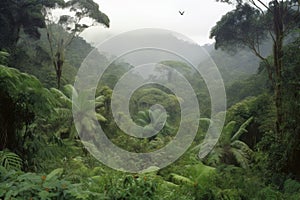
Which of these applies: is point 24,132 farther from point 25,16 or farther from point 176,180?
point 25,16

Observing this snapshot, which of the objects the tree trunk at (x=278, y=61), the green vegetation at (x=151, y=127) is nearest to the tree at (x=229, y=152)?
the green vegetation at (x=151, y=127)

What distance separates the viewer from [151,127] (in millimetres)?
Result: 12148

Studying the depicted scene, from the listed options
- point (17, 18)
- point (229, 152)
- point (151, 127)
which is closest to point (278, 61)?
point (229, 152)

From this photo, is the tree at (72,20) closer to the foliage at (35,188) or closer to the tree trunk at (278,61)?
the tree trunk at (278,61)

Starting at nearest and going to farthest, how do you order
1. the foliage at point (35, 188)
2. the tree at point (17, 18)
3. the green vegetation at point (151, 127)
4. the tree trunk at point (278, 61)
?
the foliage at point (35, 188), the green vegetation at point (151, 127), the tree trunk at point (278, 61), the tree at point (17, 18)

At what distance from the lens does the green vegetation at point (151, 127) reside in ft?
9.45

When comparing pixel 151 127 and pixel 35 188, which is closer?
pixel 35 188

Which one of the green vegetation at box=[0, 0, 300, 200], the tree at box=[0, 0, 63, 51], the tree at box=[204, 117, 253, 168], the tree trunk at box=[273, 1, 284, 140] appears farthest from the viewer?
the tree at box=[0, 0, 63, 51]

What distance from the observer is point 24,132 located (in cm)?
387

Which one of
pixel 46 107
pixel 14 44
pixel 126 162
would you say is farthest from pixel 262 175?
pixel 14 44

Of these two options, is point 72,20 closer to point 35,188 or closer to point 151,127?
point 151,127

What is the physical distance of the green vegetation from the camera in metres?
2.88

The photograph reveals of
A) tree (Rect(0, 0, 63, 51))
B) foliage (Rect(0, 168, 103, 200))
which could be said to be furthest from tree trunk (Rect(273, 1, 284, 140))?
tree (Rect(0, 0, 63, 51))

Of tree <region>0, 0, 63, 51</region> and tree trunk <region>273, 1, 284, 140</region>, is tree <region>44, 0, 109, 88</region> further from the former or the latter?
tree trunk <region>273, 1, 284, 140</region>
